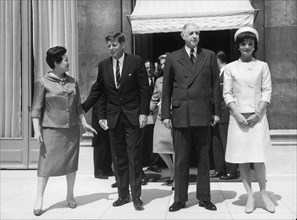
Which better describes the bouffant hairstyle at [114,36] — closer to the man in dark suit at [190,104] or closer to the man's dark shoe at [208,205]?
the man in dark suit at [190,104]

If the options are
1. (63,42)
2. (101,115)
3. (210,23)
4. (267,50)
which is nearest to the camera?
(101,115)

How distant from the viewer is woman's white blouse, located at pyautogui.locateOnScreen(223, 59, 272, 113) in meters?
5.40

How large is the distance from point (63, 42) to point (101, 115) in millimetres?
3507

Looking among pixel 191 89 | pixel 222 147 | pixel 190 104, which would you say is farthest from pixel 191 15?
pixel 190 104

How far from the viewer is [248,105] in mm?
5406

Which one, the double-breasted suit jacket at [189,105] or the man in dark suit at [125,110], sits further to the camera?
the man in dark suit at [125,110]

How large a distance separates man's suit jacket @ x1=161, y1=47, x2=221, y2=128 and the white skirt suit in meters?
0.23

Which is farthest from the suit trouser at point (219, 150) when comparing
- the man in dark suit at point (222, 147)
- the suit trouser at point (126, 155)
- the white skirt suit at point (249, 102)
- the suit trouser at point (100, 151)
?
the suit trouser at point (126, 155)

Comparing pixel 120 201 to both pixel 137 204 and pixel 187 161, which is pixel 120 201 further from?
pixel 187 161

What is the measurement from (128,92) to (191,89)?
84cm

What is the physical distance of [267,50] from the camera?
8.18 metres

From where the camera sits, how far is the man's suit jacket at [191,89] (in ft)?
18.0

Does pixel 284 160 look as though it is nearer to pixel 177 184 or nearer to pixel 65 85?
pixel 177 184

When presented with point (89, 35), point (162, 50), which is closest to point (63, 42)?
point (89, 35)
